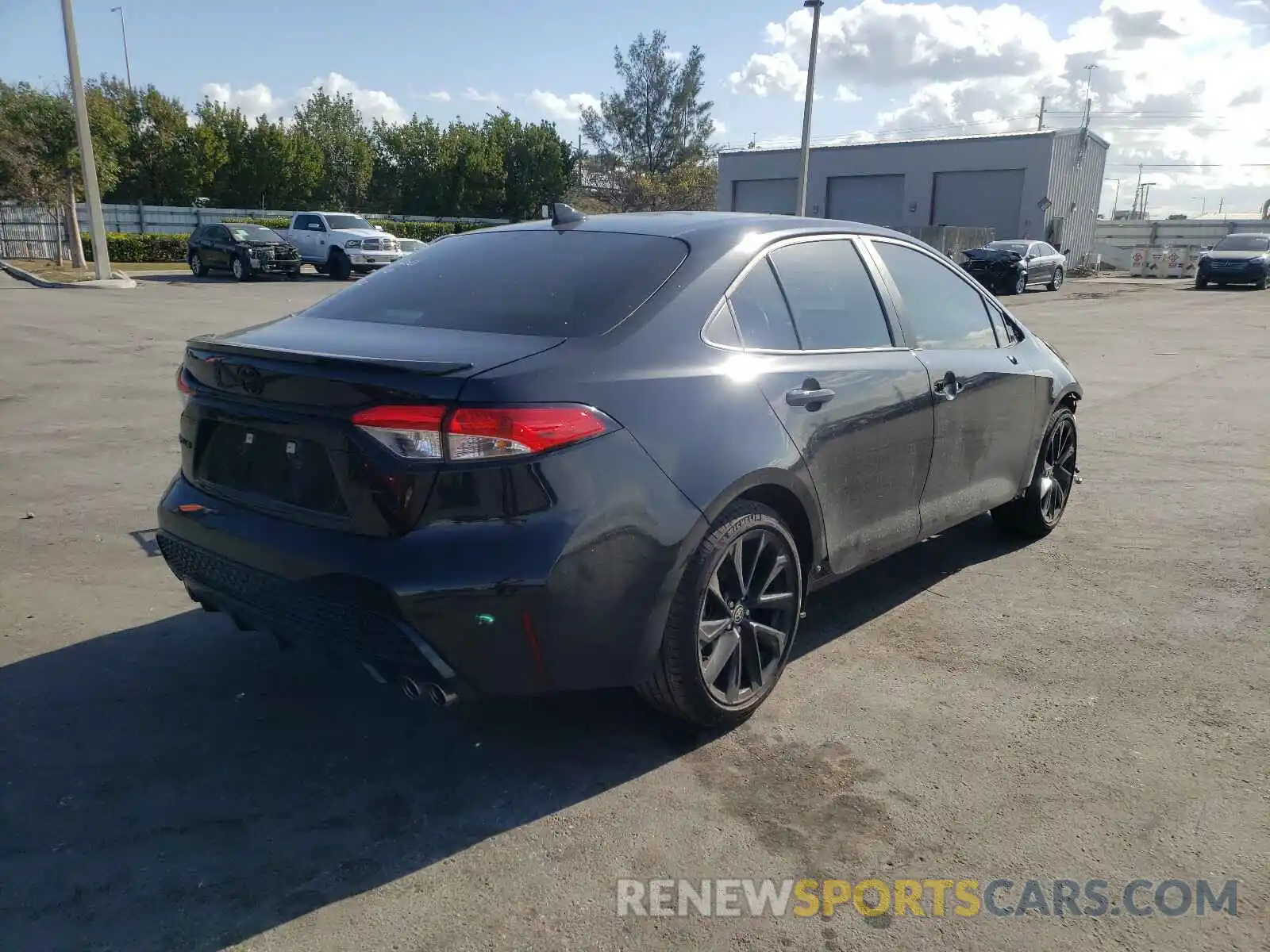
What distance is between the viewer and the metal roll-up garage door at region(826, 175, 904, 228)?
152 feet

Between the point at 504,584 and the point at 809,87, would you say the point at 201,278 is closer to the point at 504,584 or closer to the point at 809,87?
the point at 809,87

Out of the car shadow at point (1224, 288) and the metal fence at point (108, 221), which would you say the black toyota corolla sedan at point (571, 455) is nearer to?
the metal fence at point (108, 221)

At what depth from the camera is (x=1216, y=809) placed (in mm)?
3014

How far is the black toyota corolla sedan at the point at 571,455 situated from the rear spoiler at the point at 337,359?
0.04 feet

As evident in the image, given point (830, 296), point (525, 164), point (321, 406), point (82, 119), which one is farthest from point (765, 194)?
point (321, 406)

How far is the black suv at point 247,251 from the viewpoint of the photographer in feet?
90.1

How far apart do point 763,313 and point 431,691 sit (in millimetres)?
1747

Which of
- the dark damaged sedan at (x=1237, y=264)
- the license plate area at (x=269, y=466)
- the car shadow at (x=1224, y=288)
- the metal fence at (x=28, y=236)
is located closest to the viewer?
the license plate area at (x=269, y=466)

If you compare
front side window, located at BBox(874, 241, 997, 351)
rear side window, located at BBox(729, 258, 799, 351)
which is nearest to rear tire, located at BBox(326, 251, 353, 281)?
front side window, located at BBox(874, 241, 997, 351)

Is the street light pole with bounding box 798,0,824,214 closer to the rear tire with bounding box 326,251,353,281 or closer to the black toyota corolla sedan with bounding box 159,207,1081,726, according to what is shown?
the rear tire with bounding box 326,251,353,281

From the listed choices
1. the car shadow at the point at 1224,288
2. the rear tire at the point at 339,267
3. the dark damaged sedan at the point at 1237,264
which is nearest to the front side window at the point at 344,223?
the rear tire at the point at 339,267

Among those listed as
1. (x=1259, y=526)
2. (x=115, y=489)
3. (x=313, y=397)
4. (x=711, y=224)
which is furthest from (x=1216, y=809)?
(x=115, y=489)

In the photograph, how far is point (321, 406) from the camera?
2857 mm
